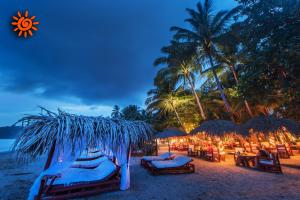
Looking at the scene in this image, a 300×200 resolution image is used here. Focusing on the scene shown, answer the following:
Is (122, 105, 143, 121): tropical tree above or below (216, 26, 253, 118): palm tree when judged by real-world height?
below

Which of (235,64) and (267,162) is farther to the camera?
(235,64)

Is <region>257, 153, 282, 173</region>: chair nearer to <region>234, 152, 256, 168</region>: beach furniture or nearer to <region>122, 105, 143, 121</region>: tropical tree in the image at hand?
<region>234, 152, 256, 168</region>: beach furniture

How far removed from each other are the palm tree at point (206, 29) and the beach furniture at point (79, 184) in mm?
11193

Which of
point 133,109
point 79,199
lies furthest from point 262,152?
point 133,109

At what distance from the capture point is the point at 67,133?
5.12 meters

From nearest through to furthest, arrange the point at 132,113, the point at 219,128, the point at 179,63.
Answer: the point at 219,128, the point at 179,63, the point at 132,113

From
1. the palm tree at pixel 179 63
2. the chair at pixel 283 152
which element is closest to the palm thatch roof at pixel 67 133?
the chair at pixel 283 152

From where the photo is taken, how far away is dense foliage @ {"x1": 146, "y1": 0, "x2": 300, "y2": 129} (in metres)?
6.58

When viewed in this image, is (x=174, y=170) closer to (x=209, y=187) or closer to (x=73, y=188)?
(x=209, y=187)

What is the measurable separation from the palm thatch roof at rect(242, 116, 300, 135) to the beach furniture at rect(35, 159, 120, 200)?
7.96m

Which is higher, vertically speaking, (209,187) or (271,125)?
(271,125)

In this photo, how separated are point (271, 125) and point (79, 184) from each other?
9759 mm

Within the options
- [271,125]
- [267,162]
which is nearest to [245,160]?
[267,162]

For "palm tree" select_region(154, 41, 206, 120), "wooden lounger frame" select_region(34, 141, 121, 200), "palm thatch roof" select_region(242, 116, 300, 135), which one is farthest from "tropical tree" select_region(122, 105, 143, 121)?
"wooden lounger frame" select_region(34, 141, 121, 200)
